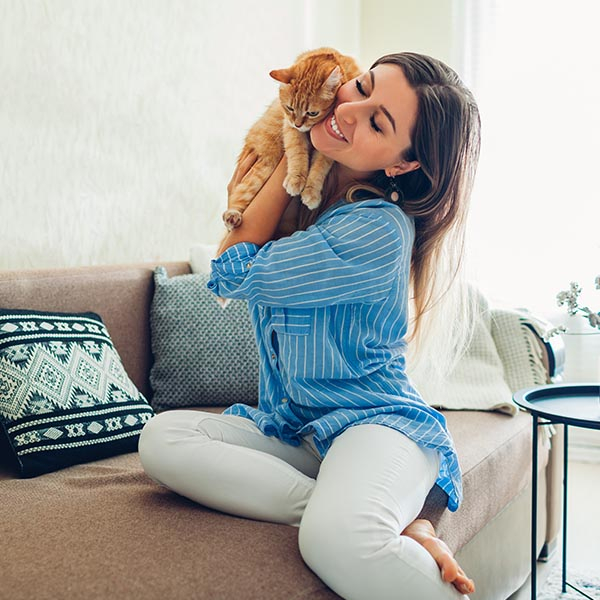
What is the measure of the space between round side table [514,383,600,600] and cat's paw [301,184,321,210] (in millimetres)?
730

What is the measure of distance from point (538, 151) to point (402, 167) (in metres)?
2.11

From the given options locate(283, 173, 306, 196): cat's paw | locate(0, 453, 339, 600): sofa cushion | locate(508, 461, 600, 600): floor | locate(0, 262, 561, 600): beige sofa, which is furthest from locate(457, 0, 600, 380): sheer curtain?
locate(0, 453, 339, 600): sofa cushion

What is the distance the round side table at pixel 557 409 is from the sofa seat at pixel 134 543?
263 mm

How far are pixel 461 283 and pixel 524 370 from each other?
2.64 feet

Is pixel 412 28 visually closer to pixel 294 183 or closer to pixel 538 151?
pixel 538 151

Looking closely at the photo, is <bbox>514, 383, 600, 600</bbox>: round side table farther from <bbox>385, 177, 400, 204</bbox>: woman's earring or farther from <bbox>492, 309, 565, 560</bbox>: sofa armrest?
<bbox>385, 177, 400, 204</bbox>: woman's earring

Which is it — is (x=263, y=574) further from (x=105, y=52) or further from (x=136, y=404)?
(x=105, y=52)

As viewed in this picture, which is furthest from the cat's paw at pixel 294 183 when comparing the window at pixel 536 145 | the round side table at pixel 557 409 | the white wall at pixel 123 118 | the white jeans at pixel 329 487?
the window at pixel 536 145

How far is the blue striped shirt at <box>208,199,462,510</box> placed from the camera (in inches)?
51.7

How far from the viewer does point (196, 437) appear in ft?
4.31

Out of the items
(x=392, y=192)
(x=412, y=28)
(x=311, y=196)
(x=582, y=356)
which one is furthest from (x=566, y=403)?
(x=412, y=28)

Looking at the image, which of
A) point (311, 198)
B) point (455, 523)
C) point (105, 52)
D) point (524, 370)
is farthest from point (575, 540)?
point (105, 52)

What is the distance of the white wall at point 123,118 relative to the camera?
6.66 ft

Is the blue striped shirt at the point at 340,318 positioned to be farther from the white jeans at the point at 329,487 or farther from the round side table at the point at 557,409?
the round side table at the point at 557,409
